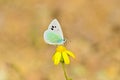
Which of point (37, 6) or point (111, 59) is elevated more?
point (37, 6)

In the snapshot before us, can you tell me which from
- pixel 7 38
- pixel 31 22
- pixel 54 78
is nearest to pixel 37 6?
pixel 31 22

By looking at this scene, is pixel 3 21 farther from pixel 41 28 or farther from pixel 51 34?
pixel 51 34

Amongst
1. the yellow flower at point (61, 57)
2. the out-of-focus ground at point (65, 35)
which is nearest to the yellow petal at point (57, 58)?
the yellow flower at point (61, 57)

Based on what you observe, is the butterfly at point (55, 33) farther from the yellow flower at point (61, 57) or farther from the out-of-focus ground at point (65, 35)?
the out-of-focus ground at point (65, 35)

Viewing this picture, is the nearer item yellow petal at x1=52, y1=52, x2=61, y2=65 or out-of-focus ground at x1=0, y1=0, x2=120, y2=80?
yellow petal at x1=52, y1=52, x2=61, y2=65

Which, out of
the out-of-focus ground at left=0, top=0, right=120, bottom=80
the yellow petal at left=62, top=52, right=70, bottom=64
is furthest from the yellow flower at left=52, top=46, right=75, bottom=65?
the out-of-focus ground at left=0, top=0, right=120, bottom=80

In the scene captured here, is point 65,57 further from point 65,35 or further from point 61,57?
point 65,35

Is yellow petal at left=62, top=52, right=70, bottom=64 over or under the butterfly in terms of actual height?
under

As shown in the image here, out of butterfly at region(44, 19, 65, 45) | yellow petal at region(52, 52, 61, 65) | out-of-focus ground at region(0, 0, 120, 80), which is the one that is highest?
butterfly at region(44, 19, 65, 45)

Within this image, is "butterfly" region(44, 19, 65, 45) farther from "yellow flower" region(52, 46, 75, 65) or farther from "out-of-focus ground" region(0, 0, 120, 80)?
"out-of-focus ground" region(0, 0, 120, 80)
